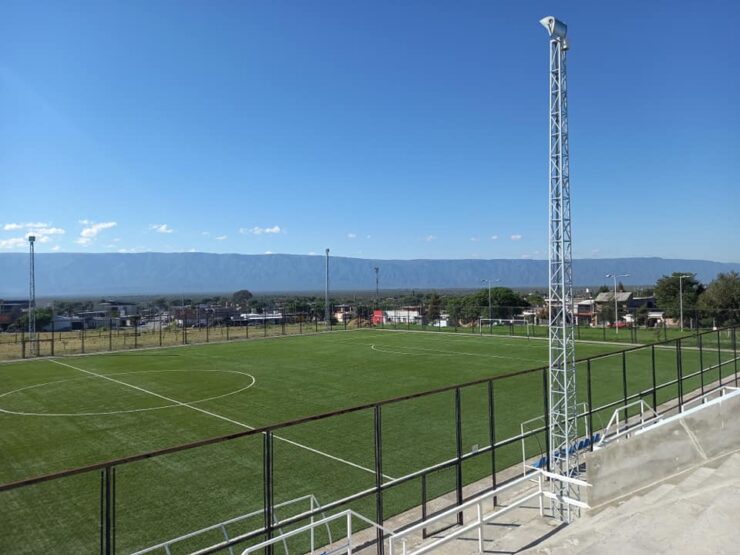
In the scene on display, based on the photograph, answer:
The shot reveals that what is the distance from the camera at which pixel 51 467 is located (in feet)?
43.3

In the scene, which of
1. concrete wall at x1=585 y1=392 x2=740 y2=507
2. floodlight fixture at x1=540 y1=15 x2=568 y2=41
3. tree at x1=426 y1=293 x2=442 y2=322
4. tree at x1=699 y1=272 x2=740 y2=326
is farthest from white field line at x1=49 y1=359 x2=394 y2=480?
tree at x1=699 y1=272 x2=740 y2=326

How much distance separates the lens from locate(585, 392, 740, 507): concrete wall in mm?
8766

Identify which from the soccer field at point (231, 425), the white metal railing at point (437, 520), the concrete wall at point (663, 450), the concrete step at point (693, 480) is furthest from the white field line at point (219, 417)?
the concrete step at point (693, 480)

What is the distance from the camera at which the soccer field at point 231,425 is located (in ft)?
34.5

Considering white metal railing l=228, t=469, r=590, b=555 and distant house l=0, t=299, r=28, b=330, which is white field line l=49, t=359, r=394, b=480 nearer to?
white metal railing l=228, t=469, r=590, b=555

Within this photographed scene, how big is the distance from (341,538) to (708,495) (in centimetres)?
563

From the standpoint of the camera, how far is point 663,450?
366 inches

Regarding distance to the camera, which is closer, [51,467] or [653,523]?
[653,523]

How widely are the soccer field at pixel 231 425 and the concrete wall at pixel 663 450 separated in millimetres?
3605

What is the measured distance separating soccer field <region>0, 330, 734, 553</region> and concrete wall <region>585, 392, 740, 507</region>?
3.60 metres

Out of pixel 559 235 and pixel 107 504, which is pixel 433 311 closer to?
pixel 559 235

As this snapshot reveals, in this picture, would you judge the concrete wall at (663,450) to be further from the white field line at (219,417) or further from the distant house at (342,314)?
the distant house at (342,314)

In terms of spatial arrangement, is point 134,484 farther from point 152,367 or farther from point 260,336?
point 260,336

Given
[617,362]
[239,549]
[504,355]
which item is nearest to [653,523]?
[239,549]
